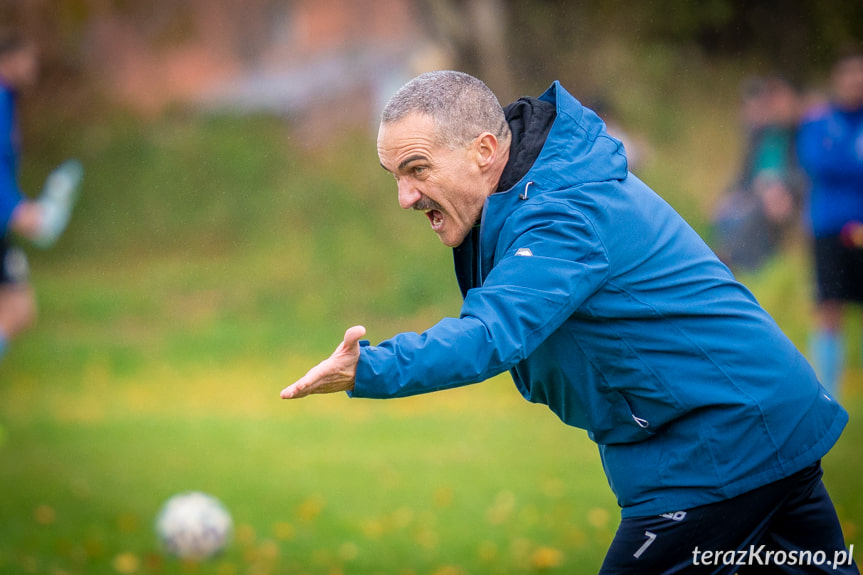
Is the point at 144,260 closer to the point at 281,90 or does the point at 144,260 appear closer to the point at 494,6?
the point at 281,90

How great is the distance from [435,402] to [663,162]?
3.76 m

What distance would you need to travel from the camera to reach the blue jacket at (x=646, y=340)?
223 centimetres

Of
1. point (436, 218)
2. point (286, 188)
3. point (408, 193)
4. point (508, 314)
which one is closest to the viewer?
point (508, 314)

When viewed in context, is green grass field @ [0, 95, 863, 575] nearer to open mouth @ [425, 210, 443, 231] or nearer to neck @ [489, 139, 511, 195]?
open mouth @ [425, 210, 443, 231]

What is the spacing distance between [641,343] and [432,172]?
2.20 ft

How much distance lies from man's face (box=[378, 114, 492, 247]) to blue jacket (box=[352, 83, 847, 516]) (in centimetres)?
12

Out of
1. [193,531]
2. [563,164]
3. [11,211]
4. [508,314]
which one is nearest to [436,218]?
[563,164]

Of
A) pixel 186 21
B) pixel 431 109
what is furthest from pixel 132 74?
pixel 431 109

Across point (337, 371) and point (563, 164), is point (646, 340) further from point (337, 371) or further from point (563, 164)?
point (337, 371)

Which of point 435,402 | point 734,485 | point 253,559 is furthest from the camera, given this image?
point 435,402

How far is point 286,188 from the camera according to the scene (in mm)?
10430

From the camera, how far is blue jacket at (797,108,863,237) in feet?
22.1

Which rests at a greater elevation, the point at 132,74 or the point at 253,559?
the point at 132,74

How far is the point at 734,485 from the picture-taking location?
233 centimetres
